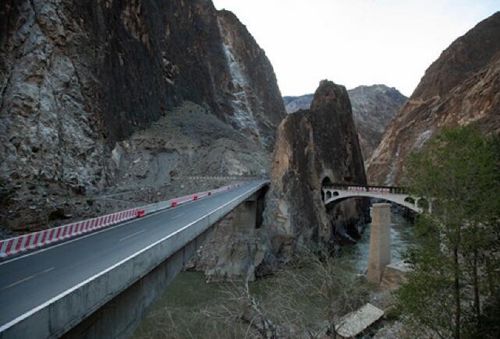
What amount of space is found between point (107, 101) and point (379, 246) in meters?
31.6

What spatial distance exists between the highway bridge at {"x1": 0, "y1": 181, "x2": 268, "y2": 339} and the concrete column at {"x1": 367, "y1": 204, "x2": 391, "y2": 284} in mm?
16257

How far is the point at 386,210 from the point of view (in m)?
24.8

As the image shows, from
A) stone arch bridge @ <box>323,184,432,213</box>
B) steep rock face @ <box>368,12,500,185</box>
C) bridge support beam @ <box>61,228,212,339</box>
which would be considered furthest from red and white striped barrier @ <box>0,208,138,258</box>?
steep rock face @ <box>368,12,500,185</box>

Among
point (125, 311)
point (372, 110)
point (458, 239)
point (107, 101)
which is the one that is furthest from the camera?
point (372, 110)

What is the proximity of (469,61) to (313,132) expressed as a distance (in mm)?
64847

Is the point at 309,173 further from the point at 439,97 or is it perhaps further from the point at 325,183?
the point at 439,97

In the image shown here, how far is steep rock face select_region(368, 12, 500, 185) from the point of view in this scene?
62688mm

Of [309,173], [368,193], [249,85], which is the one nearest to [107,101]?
[309,173]

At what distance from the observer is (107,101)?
117 ft

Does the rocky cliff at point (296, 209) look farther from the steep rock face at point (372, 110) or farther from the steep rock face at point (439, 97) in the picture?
the steep rock face at point (372, 110)

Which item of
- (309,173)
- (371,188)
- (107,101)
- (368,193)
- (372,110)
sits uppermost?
(372,110)

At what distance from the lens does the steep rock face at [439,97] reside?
6269 centimetres

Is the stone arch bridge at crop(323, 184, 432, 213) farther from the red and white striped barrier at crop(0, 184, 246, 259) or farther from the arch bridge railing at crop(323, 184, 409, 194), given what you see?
the red and white striped barrier at crop(0, 184, 246, 259)

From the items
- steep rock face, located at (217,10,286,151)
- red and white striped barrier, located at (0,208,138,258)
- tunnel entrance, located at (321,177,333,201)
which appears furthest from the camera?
steep rock face, located at (217,10,286,151)
